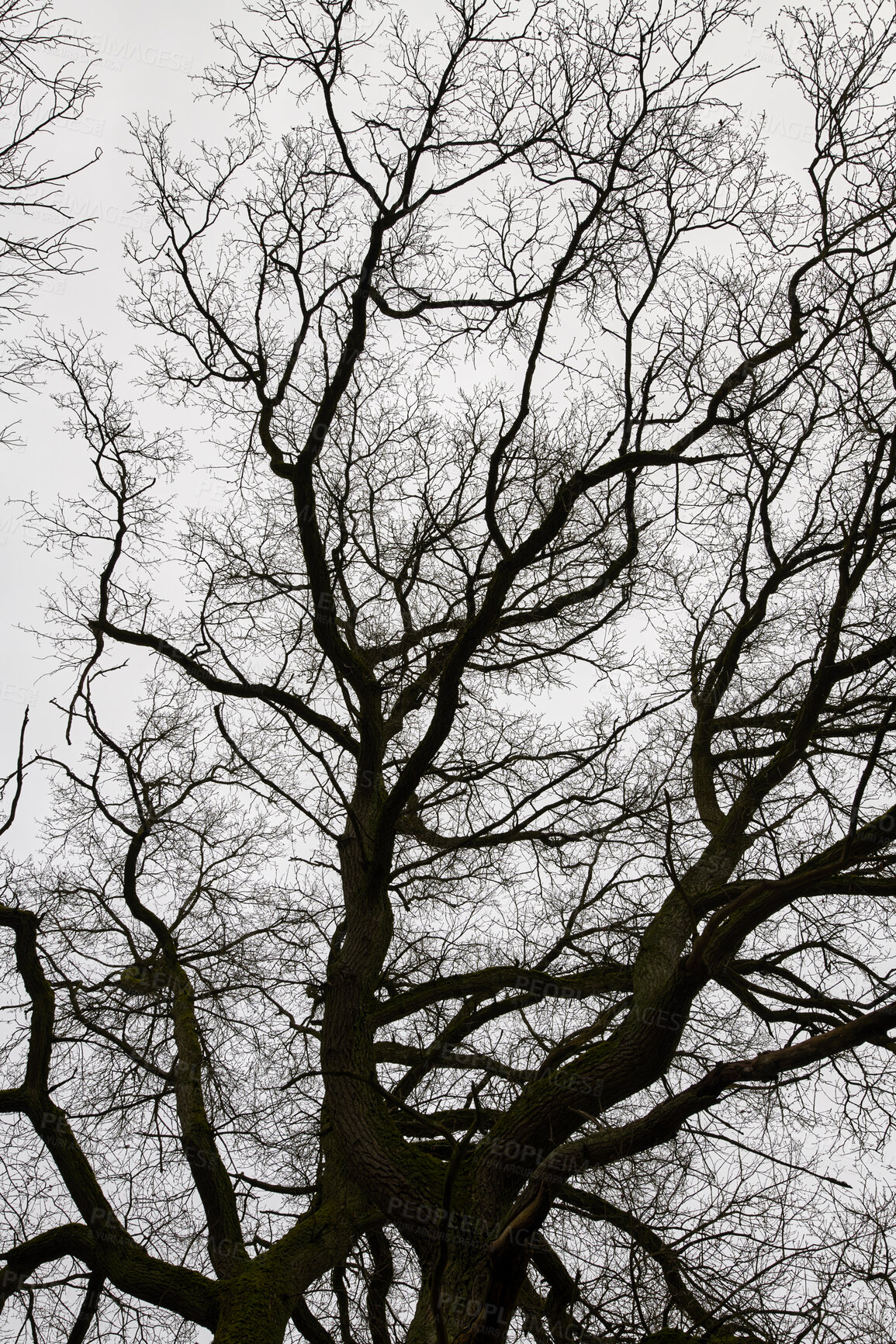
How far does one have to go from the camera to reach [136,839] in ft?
20.8

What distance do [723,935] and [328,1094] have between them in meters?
2.47

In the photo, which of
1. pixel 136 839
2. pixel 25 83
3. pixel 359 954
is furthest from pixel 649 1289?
pixel 25 83

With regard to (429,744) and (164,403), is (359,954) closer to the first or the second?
(429,744)

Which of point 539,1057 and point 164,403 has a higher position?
point 164,403

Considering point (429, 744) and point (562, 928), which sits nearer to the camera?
point (429, 744)

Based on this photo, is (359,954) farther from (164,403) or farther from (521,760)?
(164,403)

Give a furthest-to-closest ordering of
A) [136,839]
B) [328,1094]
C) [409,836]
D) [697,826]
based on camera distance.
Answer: [409,836], [697,826], [136,839], [328,1094]

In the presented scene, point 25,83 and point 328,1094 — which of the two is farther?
point 328,1094

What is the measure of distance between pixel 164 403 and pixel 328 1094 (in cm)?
481

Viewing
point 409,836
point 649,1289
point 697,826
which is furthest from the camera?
point 409,836

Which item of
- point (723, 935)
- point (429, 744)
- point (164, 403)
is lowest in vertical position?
point (723, 935)

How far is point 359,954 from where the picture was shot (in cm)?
581

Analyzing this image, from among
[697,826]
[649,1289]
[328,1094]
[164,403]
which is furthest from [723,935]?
[164,403]

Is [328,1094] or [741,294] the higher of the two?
[741,294]
